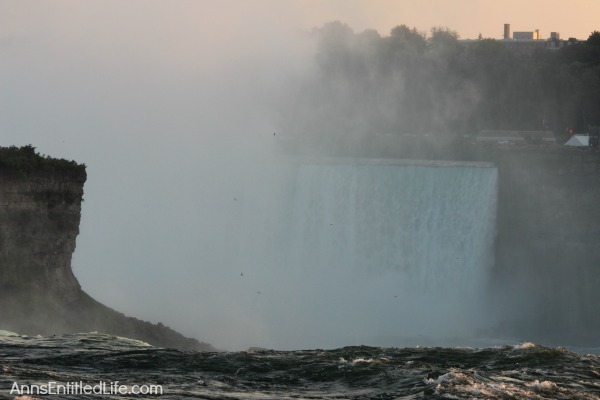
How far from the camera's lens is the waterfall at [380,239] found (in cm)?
Result: 6359

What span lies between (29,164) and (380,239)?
91.2 feet

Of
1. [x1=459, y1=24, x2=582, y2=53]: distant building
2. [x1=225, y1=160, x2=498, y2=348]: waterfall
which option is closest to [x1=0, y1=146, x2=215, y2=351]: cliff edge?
[x1=225, y1=160, x2=498, y2=348]: waterfall

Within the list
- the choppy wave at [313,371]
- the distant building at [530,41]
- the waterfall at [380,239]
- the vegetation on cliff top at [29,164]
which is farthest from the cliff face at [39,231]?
the distant building at [530,41]

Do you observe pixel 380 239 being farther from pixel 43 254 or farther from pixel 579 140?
pixel 43 254

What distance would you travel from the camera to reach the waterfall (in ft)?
209

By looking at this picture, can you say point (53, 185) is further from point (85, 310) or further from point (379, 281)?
point (379, 281)

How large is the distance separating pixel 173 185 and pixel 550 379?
4449 centimetres

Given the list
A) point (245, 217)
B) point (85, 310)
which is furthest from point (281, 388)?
point (245, 217)

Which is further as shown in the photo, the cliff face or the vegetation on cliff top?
the vegetation on cliff top

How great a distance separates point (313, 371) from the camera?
28.8 meters

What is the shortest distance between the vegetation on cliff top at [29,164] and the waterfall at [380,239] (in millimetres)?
21197

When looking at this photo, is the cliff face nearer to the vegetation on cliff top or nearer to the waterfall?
the vegetation on cliff top

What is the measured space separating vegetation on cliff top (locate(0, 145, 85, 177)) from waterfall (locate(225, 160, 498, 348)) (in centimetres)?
2120

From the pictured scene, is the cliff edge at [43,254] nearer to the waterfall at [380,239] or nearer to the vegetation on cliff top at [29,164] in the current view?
the vegetation on cliff top at [29,164]
